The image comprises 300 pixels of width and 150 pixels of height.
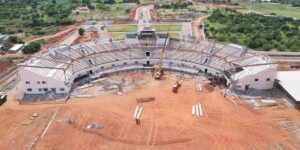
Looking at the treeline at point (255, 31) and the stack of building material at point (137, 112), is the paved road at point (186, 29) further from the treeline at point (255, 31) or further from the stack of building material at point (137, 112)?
the stack of building material at point (137, 112)

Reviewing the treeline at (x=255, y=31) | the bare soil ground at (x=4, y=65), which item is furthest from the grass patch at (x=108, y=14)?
Result: the bare soil ground at (x=4, y=65)

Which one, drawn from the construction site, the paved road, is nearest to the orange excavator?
the construction site

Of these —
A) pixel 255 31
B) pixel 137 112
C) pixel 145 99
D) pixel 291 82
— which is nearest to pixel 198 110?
pixel 145 99

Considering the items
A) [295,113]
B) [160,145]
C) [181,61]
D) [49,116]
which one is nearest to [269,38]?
[181,61]

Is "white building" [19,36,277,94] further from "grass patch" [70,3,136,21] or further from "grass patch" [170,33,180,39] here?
"grass patch" [70,3,136,21]

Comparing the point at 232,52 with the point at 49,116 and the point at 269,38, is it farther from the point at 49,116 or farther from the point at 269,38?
the point at 49,116

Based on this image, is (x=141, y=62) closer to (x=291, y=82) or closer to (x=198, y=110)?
(x=198, y=110)

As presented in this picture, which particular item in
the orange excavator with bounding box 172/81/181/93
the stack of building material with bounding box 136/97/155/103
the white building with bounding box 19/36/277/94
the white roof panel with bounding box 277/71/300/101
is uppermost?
the white building with bounding box 19/36/277/94

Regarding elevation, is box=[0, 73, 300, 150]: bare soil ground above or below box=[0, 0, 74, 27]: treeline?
below
